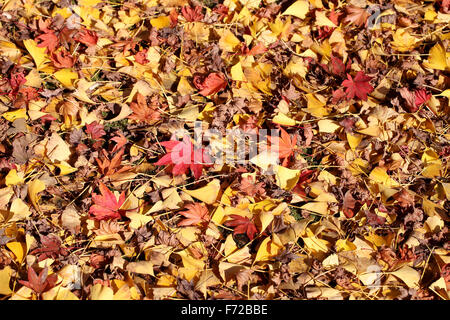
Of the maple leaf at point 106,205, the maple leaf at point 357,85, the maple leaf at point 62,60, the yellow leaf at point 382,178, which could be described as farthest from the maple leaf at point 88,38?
the yellow leaf at point 382,178

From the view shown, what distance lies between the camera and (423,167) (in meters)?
2.00

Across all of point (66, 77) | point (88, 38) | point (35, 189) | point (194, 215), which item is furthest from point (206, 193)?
point (88, 38)

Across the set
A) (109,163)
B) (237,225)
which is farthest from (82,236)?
(237,225)

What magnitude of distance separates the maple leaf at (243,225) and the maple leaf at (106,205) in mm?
469

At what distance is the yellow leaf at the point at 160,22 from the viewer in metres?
2.32

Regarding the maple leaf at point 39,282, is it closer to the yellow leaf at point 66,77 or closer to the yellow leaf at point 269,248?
the yellow leaf at point 269,248

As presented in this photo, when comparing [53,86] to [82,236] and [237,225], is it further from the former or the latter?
[237,225]

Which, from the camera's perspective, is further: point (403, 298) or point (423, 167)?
point (423, 167)

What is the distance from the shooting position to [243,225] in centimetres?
184

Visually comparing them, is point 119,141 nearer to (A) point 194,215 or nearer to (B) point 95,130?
(B) point 95,130

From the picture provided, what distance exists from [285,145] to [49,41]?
4.36 feet

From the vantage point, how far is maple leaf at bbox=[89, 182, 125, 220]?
6.07 feet
